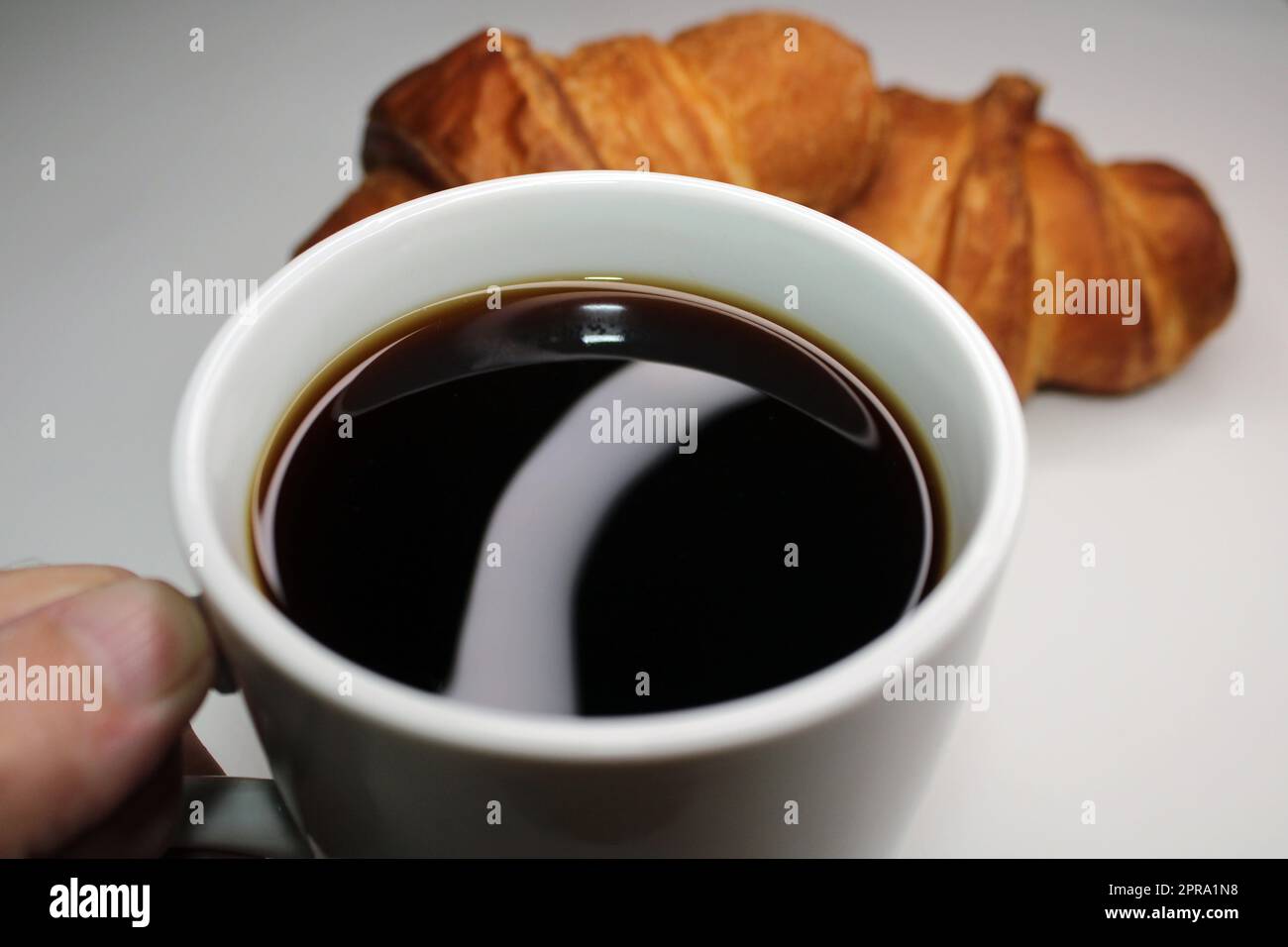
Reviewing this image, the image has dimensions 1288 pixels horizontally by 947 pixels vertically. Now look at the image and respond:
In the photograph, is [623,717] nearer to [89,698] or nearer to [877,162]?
[89,698]

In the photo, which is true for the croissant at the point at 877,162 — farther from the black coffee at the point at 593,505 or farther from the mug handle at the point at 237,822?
the mug handle at the point at 237,822

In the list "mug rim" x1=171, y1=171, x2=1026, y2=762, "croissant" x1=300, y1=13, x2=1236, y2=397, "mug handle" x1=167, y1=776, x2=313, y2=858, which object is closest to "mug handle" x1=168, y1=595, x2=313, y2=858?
"mug handle" x1=167, y1=776, x2=313, y2=858

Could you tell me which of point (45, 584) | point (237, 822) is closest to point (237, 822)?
point (237, 822)

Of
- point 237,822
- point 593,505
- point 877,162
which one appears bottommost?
point 237,822

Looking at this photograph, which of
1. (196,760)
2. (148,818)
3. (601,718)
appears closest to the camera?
(601,718)

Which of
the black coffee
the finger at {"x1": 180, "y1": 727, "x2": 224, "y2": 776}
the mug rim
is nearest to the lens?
the mug rim

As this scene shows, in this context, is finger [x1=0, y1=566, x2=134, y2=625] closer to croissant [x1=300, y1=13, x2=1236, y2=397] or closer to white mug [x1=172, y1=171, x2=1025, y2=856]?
white mug [x1=172, y1=171, x2=1025, y2=856]
